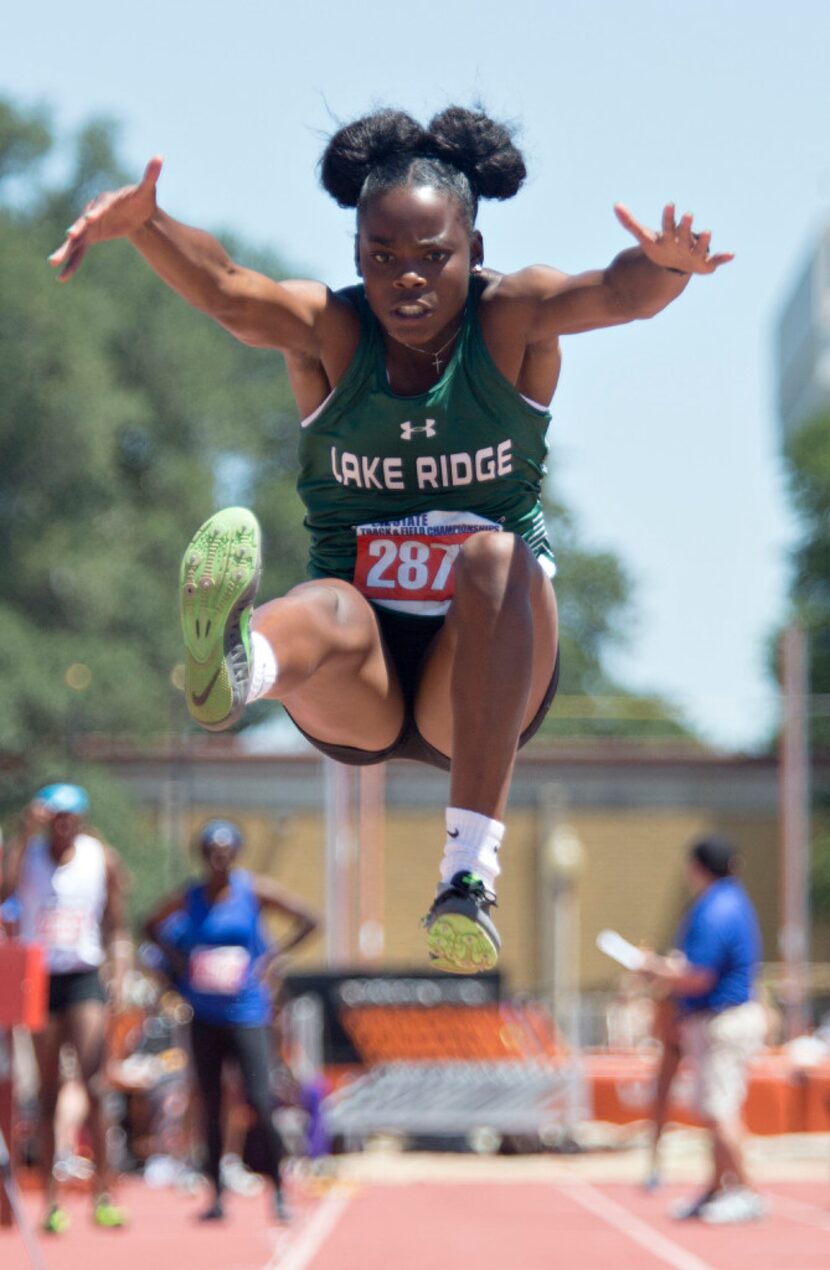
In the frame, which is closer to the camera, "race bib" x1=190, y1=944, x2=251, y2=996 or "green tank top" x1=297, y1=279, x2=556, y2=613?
"green tank top" x1=297, y1=279, x2=556, y2=613

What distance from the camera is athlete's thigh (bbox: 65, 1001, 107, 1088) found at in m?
9.92

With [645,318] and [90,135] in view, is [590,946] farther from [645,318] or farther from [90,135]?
[645,318]

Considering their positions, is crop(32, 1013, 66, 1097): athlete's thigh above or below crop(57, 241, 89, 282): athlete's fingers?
below

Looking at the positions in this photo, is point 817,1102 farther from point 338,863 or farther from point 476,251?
point 476,251

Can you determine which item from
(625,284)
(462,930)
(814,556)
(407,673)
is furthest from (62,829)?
(814,556)

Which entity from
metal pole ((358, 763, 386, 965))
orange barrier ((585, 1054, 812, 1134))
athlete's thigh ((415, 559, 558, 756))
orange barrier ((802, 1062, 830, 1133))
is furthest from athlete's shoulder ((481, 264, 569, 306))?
metal pole ((358, 763, 386, 965))

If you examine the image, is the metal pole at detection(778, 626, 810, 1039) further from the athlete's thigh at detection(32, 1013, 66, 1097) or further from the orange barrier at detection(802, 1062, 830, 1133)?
the athlete's thigh at detection(32, 1013, 66, 1097)

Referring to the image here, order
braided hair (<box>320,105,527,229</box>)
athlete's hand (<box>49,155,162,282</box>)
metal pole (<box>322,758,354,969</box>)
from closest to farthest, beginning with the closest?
athlete's hand (<box>49,155,162,282</box>) < braided hair (<box>320,105,527,229</box>) < metal pole (<box>322,758,354,969</box>)

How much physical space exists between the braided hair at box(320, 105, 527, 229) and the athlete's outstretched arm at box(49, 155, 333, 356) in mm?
301

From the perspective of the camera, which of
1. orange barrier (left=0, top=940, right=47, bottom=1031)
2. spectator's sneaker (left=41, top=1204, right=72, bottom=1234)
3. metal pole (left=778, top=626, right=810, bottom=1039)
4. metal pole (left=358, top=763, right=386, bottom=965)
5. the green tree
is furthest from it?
the green tree

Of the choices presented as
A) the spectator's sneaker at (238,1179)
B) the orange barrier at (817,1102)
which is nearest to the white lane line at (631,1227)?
the spectator's sneaker at (238,1179)

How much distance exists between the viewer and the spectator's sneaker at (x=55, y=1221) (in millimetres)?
9625

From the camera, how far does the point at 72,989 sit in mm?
9977

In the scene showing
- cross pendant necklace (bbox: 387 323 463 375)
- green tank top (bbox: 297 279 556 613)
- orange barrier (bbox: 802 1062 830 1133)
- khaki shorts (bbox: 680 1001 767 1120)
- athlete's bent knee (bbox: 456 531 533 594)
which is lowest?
orange barrier (bbox: 802 1062 830 1133)
